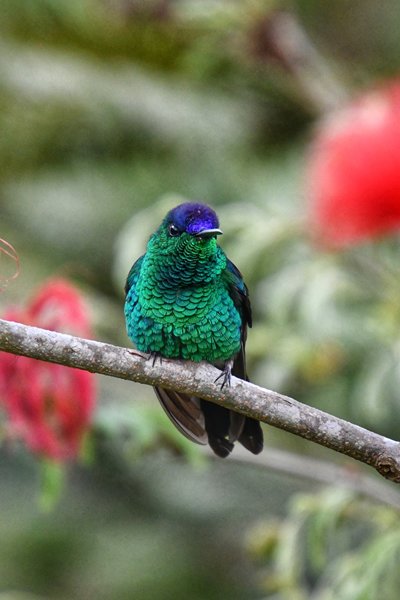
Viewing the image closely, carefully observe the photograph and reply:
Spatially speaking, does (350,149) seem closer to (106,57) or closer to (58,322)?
(58,322)

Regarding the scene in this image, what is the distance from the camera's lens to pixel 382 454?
257cm

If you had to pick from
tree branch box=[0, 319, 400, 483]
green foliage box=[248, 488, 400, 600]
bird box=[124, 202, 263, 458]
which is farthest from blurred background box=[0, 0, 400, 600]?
tree branch box=[0, 319, 400, 483]

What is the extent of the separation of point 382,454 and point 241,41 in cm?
374

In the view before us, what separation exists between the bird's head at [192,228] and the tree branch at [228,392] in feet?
1.54

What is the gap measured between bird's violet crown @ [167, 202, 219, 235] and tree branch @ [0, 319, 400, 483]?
0.48m

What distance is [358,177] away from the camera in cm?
483

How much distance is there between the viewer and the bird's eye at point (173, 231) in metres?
3.08

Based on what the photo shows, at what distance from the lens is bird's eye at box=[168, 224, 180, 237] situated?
3.08 metres

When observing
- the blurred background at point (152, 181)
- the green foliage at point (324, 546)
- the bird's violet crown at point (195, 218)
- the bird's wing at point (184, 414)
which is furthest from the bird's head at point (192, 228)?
the blurred background at point (152, 181)

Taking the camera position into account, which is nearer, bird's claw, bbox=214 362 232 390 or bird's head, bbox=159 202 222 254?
bird's claw, bbox=214 362 232 390

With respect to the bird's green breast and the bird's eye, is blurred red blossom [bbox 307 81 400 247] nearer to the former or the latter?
the bird's green breast

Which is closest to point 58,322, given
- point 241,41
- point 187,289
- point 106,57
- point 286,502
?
point 187,289

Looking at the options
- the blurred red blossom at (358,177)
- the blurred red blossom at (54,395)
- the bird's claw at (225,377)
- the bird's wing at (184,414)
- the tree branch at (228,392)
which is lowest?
the tree branch at (228,392)

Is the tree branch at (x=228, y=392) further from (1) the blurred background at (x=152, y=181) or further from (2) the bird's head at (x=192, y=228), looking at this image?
(1) the blurred background at (x=152, y=181)
